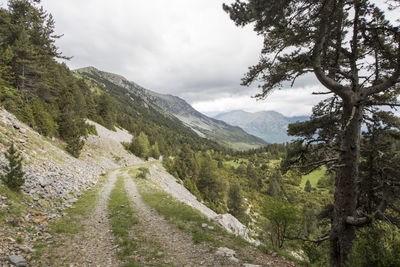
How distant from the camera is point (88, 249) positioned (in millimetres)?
6871

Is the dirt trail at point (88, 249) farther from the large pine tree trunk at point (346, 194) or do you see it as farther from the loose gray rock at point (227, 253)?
→ the large pine tree trunk at point (346, 194)

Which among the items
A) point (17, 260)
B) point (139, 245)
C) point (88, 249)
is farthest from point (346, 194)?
point (17, 260)

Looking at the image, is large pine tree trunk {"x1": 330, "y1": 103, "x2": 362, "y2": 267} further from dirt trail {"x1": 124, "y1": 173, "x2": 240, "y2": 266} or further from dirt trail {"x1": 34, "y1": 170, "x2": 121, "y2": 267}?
dirt trail {"x1": 34, "y1": 170, "x2": 121, "y2": 267}

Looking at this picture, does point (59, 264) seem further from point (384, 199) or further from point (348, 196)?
point (384, 199)

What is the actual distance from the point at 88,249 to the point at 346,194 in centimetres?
943

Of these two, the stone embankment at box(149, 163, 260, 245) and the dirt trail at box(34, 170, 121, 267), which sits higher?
the dirt trail at box(34, 170, 121, 267)

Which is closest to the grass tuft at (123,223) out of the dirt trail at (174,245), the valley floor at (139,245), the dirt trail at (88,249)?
the valley floor at (139,245)

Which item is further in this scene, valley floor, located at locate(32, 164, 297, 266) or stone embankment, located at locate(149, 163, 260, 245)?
stone embankment, located at locate(149, 163, 260, 245)

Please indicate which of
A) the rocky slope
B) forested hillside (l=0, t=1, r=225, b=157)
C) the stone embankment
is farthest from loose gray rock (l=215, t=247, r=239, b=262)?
forested hillside (l=0, t=1, r=225, b=157)

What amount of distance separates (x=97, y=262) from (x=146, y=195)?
11213mm

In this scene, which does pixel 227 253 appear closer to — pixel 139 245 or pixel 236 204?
pixel 139 245

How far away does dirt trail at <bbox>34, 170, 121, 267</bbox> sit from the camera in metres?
5.97

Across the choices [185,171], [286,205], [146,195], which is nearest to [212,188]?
[185,171]

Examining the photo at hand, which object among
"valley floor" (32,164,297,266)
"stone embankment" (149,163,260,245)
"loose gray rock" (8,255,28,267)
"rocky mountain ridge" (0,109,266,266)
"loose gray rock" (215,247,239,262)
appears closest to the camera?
"loose gray rock" (8,255,28,267)
